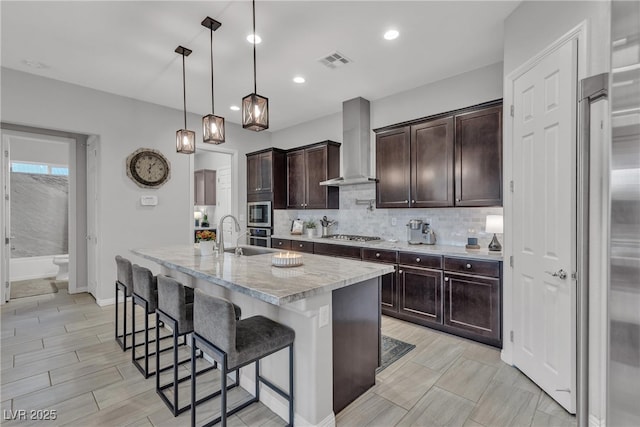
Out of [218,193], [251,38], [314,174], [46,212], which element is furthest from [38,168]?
[251,38]

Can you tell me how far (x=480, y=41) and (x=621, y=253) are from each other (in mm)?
3184

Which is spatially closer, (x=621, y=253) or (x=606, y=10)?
(x=621, y=253)

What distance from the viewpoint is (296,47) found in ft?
10.4

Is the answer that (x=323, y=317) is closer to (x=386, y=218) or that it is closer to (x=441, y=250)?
(x=441, y=250)

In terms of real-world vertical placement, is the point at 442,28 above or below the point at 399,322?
above

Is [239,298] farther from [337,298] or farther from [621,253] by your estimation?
[621,253]

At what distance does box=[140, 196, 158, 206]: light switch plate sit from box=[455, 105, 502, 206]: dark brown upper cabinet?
432cm

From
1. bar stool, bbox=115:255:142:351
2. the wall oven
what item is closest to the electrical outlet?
bar stool, bbox=115:255:142:351

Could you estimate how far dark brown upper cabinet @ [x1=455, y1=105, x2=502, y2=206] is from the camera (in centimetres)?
312

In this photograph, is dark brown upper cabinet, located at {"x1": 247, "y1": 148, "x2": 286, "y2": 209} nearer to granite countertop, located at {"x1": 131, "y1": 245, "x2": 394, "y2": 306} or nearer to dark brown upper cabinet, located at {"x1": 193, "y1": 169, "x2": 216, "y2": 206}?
dark brown upper cabinet, located at {"x1": 193, "y1": 169, "x2": 216, "y2": 206}

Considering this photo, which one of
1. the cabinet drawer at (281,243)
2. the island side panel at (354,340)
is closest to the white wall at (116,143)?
the cabinet drawer at (281,243)

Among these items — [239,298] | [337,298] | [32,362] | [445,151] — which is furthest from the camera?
[445,151]

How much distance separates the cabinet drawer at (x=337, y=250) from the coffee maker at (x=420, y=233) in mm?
731

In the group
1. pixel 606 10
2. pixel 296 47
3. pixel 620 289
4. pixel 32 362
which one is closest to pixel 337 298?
pixel 620 289
